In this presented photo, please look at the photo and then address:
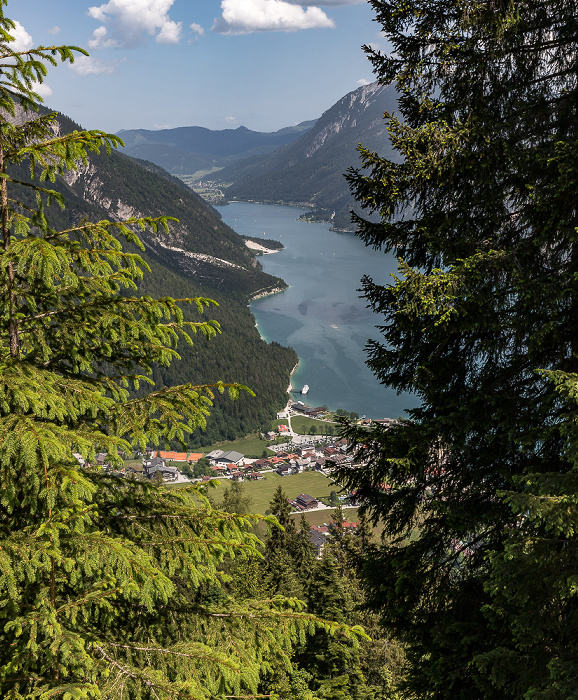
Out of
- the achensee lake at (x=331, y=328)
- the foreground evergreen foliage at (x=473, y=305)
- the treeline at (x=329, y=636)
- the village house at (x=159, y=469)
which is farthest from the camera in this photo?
the achensee lake at (x=331, y=328)

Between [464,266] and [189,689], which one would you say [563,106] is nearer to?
[464,266]

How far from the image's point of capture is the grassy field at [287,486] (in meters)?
78.2

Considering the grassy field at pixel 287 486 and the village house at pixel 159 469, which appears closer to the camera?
the grassy field at pixel 287 486

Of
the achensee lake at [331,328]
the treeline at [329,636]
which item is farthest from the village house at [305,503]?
the treeline at [329,636]

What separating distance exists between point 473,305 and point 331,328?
367 feet

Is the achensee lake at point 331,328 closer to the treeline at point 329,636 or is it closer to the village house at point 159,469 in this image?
the village house at point 159,469

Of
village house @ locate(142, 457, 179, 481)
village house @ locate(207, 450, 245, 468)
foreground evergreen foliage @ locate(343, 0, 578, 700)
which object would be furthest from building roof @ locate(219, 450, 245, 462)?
foreground evergreen foliage @ locate(343, 0, 578, 700)

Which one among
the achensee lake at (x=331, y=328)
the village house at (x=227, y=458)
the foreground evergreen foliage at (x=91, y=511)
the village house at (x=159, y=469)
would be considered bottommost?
the village house at (x=159, y=469)

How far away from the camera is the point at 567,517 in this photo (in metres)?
4.34

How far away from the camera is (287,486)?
273 feet

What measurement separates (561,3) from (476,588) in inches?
272

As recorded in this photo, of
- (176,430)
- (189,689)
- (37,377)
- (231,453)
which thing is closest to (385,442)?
(176,430)

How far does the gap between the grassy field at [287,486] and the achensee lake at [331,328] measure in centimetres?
1311

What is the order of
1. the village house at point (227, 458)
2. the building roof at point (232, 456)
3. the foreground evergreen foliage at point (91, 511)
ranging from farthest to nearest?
the building roof at point (232, 456) → the village house at point (227, 458) → the foreground evergreen foliage at point (91, 511)
